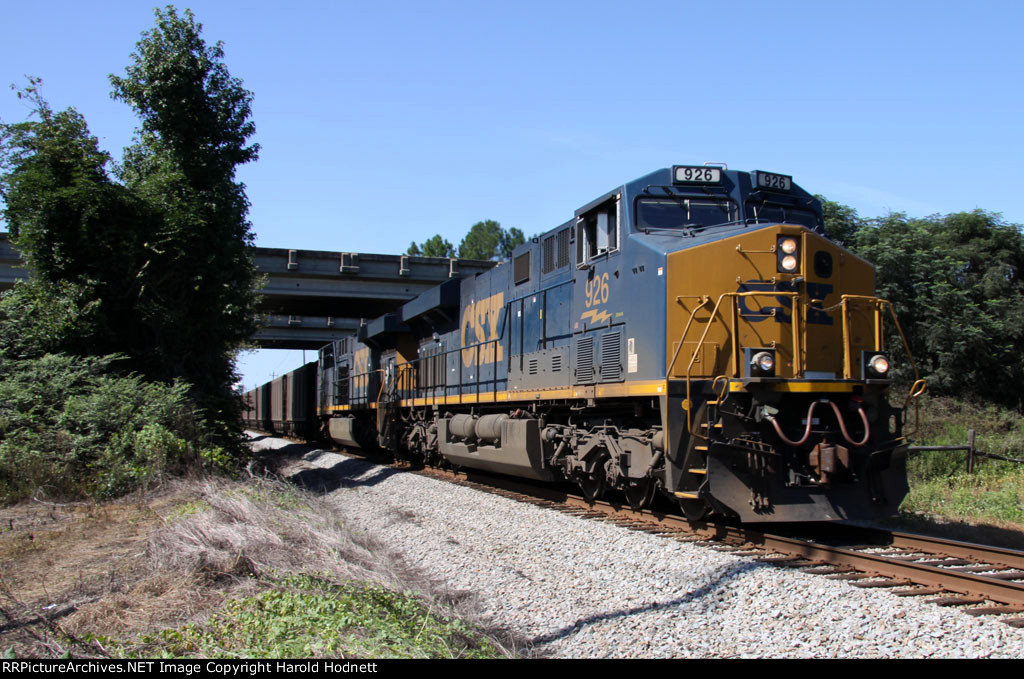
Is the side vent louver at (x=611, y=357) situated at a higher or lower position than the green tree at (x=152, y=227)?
lower

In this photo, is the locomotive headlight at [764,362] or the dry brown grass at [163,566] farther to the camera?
the locomotive headlight at [764,362]

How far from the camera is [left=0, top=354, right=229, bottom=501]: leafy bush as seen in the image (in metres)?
11.2

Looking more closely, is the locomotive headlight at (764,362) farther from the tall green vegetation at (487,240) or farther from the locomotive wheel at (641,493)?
the tall green vegetation at (487,240)

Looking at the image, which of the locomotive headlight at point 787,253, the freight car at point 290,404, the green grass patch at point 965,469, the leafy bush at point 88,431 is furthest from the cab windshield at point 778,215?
the freight car at point 290,404

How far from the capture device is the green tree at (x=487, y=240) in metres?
82.0

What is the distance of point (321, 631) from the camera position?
4430 mm

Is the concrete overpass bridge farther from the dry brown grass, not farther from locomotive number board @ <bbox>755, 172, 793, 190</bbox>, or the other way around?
the dry brown grass

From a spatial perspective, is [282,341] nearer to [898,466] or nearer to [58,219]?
[58,219]

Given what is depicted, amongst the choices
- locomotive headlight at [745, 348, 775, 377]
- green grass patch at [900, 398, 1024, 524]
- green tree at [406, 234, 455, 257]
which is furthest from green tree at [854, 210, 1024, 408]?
green tree at [406, 234, 455, 257]

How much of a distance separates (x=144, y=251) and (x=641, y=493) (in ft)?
32.8

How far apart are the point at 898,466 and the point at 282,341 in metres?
43.3

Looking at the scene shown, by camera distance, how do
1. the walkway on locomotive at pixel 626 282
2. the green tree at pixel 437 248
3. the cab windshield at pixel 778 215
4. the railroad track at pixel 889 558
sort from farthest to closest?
the green tree at pixel 437 248
the cab windshield at pixel 778 215
the walkway on locomotive at pixel 626 282
the railroad track at pixel 889 558

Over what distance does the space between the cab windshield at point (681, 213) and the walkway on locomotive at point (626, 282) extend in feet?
0.04

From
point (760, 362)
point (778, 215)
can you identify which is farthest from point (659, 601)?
point (778, 215)
